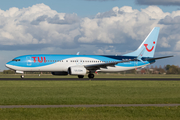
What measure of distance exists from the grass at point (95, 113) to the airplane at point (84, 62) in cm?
3649

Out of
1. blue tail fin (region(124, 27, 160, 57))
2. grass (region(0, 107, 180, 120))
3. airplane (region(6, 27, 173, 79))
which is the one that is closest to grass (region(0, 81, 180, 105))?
grass (region(0, 107, 180, 120))

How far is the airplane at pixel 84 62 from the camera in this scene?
51312 millimetres

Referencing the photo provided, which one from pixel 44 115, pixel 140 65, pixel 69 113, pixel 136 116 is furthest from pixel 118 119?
pixel 140 65

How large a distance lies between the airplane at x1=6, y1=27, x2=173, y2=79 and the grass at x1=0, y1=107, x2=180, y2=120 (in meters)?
36.5

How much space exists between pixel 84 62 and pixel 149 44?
18103 mm

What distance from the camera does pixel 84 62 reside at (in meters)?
55.2

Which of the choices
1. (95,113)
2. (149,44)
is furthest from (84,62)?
(95,113)

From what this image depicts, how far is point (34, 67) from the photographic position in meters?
51.4

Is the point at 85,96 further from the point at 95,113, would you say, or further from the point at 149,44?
the point at 149,44

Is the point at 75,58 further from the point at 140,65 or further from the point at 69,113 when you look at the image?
the point at 69,113

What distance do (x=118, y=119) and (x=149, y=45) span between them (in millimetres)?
53694

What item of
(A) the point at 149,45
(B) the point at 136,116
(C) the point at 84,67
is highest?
(A) the point at 149,45

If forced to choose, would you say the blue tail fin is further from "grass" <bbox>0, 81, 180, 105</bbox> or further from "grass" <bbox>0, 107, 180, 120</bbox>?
"grass" <bbox>0, 107, 180, 120</bbox>

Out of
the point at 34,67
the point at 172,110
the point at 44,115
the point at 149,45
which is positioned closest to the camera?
the point at 44,115
